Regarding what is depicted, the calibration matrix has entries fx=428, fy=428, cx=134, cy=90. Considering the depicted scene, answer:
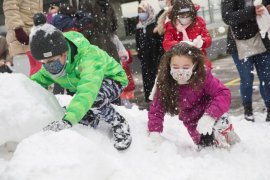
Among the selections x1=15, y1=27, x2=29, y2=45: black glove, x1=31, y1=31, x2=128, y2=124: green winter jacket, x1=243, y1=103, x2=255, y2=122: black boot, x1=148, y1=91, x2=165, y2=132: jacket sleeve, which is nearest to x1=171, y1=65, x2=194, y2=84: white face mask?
x1=148, y1=91, x2=165, y2=132: jacket sleeve

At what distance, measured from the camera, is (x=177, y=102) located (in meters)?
3.20

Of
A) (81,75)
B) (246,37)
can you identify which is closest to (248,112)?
(246,37)

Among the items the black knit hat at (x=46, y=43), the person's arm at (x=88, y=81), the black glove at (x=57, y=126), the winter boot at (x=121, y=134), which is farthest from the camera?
the winter boot at (x=121, y=134)

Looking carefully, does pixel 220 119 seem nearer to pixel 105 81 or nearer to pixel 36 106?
pixel 105 81

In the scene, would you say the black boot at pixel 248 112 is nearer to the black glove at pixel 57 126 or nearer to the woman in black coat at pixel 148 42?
the woman in black coat at pixel 148 42

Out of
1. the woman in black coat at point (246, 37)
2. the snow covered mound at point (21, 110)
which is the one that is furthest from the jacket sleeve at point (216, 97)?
the woman in black coat at point (246, 37)

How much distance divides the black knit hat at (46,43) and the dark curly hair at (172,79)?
0.79 meters

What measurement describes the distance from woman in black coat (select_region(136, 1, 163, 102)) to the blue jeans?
1.41 meters

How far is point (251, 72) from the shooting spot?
4.43 m

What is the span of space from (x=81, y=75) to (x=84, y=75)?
42mm

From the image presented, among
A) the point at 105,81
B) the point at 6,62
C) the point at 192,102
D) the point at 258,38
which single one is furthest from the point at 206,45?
the point at 6,62

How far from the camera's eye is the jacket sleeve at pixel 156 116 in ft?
10.2

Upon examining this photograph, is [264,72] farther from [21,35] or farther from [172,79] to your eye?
[21,35]

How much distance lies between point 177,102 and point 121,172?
962 millimetres
